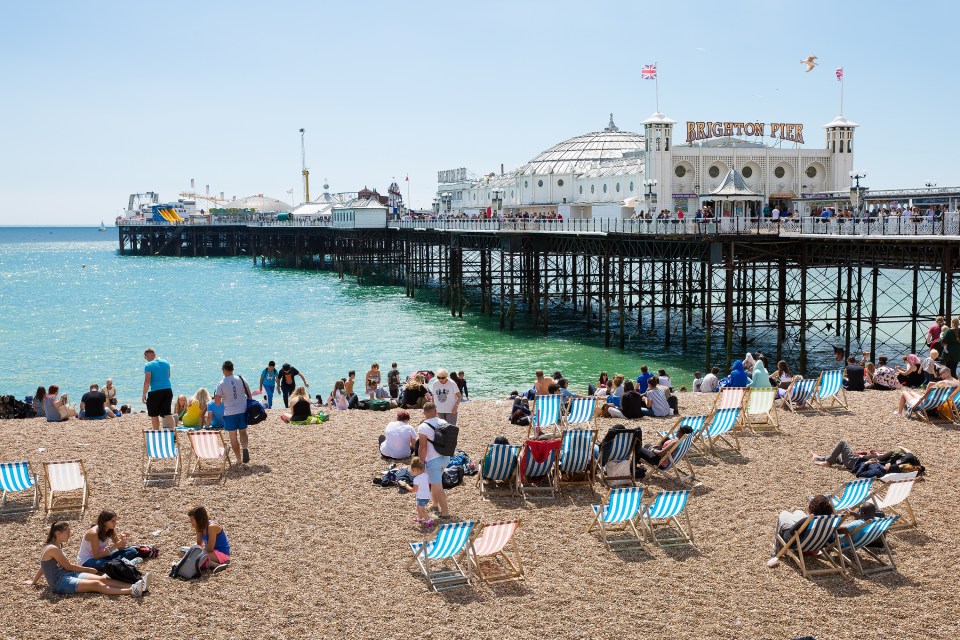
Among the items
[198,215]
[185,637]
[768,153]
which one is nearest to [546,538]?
[185,637]

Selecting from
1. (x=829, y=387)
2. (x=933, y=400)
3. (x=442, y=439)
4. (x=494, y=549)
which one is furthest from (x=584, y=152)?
(x=494, y=549)

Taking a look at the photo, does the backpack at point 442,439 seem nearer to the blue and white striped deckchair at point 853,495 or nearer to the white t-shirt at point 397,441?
the white t-shirt at point 397,441

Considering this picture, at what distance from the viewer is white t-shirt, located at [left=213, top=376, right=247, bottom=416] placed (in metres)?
10.7

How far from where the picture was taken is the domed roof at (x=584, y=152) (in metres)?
63.1

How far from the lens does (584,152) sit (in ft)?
213

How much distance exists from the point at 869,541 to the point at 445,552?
3579 mm

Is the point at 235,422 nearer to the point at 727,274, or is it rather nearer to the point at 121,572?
the point at 121,572

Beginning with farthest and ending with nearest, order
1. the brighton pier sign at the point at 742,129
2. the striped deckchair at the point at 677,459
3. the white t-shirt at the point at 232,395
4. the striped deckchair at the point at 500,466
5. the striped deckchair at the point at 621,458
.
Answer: the brighton pier sign at the point at 742,129 → the white t-shirt at the point at 232,395 → the striped deckchair at the point at 677,459 → the striped deckchair at the point at 621,458 → the striped deckchair at the point at 500,466

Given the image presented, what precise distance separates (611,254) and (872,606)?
86.2 feet

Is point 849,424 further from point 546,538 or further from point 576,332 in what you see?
point 576,332

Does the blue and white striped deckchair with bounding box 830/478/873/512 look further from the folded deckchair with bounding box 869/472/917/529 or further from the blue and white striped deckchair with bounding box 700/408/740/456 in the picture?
the blue and white striped deckchair with bounding box 700/408/740/456

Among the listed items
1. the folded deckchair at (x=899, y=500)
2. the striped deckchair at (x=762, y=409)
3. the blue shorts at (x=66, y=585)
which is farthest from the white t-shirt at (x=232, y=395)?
the folded deckchair at (x=899, y=500)

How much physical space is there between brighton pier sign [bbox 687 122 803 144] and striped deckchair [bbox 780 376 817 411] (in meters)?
27.5

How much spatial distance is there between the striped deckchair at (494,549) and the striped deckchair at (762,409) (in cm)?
537
